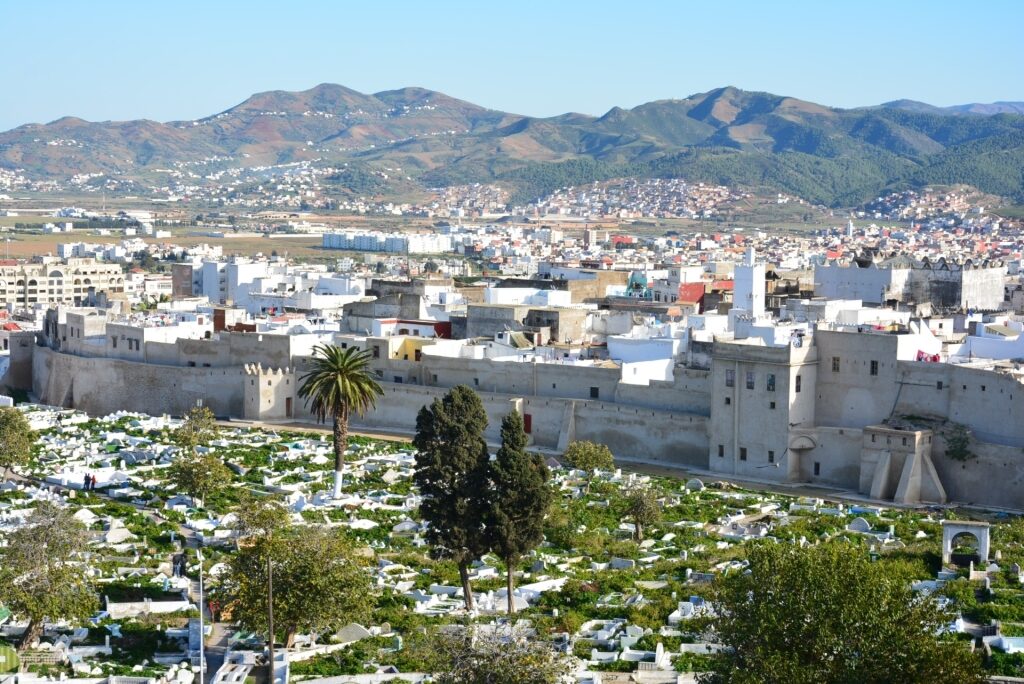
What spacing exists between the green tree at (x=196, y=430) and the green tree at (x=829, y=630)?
883 inches

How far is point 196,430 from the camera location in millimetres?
41750

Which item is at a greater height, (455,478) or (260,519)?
(455,478)

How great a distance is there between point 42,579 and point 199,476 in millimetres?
10663

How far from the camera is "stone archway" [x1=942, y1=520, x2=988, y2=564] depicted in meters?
28.9

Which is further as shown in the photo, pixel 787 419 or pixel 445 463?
pixel 787 419

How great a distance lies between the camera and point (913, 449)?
37.2 metres

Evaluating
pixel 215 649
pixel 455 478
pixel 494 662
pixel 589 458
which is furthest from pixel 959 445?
pixel 494 662

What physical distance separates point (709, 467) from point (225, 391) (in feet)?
51.5

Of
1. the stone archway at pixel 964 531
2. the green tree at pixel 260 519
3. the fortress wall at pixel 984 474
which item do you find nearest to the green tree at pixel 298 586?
the green tree at pixel 260 519

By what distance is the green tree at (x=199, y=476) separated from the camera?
35094mm

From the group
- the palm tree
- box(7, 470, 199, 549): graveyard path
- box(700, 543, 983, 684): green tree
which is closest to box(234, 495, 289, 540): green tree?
box(7, 470, 199, 549): graveyard path

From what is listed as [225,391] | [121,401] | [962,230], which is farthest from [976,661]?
[962,230]

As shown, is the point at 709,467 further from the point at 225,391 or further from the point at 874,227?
the point at 874,227

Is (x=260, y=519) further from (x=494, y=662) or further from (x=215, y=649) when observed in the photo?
(x=494, y=662)
